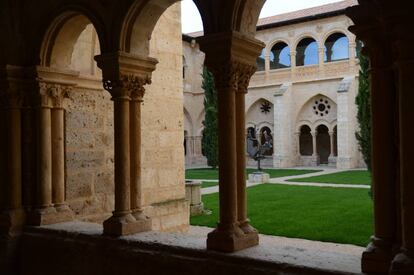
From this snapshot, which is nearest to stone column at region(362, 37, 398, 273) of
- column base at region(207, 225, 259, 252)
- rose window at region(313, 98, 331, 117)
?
column base at region(207, 225, 259, 252)

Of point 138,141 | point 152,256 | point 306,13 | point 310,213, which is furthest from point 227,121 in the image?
point 306,13

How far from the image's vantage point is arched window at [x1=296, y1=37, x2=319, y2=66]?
25.0m

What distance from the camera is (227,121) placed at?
132 inches

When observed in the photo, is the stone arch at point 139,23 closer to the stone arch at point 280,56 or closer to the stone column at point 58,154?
the stone column at point 58,154

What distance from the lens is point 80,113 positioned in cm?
506

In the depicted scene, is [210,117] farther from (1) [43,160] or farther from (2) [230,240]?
(2) [230,240]

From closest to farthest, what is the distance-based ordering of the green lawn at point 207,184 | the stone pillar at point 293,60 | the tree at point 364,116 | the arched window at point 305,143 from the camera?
the tree at point 364,116, the green lawn at point 207,184, the stone pillar at point 293,60, the arched window at point 305,143

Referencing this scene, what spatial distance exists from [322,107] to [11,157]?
2169 cm

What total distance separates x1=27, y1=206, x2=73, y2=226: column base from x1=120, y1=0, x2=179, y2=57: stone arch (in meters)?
1.81

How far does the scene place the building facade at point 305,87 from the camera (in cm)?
2238

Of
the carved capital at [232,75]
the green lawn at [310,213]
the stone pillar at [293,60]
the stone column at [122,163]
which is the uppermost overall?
the stone pillar at [293,60]

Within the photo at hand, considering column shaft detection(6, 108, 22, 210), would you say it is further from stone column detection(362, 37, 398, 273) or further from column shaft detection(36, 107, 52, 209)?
stone column detection(362, 37, 398, 273)

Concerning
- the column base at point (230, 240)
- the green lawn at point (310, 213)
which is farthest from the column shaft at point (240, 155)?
the green lawn at point (310, 213)

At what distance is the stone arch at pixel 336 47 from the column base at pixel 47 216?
21263 millimetres
